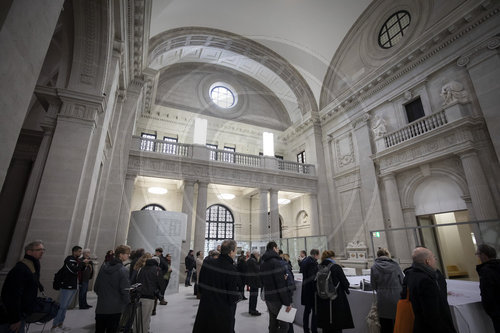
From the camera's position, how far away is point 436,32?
10.3m

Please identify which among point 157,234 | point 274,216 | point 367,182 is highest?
point 367,182

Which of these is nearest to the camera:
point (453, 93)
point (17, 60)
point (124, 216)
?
point (17, 60)

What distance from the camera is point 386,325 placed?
3699mm

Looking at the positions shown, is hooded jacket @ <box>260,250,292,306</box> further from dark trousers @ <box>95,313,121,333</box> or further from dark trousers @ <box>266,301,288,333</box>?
dark trousers @ <box>95,313,121,333</box>

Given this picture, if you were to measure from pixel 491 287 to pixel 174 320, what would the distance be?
5681 millimetres

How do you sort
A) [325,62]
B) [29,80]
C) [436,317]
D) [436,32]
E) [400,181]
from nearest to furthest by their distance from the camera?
[436,317] → [29,80] → [436,32] → [400,181] → [325,62]

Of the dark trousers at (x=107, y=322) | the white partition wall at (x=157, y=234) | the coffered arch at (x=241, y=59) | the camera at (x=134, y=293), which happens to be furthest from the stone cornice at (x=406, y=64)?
the dark trousers at (x=107, y=322)

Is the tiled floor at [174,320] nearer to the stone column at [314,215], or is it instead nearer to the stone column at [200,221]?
the stone column at [200,221]

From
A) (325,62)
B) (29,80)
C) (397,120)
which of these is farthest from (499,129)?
(29,80)

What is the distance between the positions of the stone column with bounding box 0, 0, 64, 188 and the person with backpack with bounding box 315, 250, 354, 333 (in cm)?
403

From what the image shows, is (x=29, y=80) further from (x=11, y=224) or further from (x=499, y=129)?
(x=499, y=129)

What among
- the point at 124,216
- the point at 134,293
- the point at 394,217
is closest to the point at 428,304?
the point at 134,293

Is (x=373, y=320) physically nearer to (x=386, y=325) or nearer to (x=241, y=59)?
(x=386, y=325)

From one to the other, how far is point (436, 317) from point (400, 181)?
10.5 m
